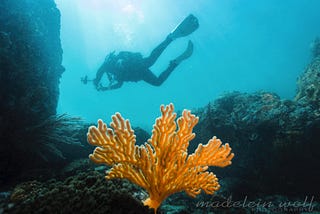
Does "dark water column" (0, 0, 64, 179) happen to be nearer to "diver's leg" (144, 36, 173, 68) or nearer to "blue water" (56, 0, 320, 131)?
"diver's leg" (144, 36, 173, 68)

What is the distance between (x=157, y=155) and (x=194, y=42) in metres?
69.2

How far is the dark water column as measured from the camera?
14.2ft

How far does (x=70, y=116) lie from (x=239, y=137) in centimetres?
456

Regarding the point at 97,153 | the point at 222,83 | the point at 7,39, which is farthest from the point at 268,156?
the point at 222,83

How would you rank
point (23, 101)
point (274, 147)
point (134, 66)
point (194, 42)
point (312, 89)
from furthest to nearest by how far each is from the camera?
1. point (194, 42)
2. point (134, 66)
3. point (312, 89)
4. point (274, 147)
5. point (23, 101)

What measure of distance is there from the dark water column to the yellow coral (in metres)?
2.87

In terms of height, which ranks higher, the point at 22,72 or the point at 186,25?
the point at 186,25

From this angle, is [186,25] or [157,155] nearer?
[157,155]

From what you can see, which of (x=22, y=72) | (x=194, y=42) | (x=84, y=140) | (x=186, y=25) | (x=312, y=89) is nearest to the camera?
(x=22, y=72)

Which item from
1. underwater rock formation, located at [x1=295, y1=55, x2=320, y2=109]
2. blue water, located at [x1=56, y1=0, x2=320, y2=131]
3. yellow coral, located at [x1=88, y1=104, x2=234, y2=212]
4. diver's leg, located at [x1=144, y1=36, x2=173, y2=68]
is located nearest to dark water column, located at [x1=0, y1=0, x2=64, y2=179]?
yellow coral, located at [x1=88, y1=104, x2=234, y2=212]

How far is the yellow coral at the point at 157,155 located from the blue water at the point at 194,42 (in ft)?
73.4

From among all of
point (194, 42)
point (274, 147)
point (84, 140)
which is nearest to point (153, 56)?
point (84, 140)

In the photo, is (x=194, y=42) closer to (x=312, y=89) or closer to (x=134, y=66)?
(x=134, y=66)

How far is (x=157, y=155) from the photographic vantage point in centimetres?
249
